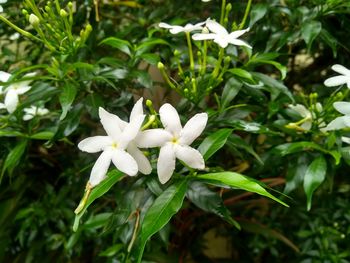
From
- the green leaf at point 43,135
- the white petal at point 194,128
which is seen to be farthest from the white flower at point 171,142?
the green leaf at point 43,135

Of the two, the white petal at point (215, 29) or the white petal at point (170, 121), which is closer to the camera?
the white petal at point (170, 121)

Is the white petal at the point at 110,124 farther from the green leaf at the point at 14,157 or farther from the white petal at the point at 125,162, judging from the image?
the green leaf at the point at 14,157

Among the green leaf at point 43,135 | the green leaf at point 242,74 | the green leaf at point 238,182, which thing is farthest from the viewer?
the green leaf at point 43,135

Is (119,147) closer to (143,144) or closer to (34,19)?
(143,144)

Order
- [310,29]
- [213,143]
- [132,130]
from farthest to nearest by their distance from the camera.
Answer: [310,29] → [213,143] → [132,130]

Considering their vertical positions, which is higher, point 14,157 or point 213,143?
point 213,143

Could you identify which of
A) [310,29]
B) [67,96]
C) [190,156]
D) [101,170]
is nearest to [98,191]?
[101,170]
